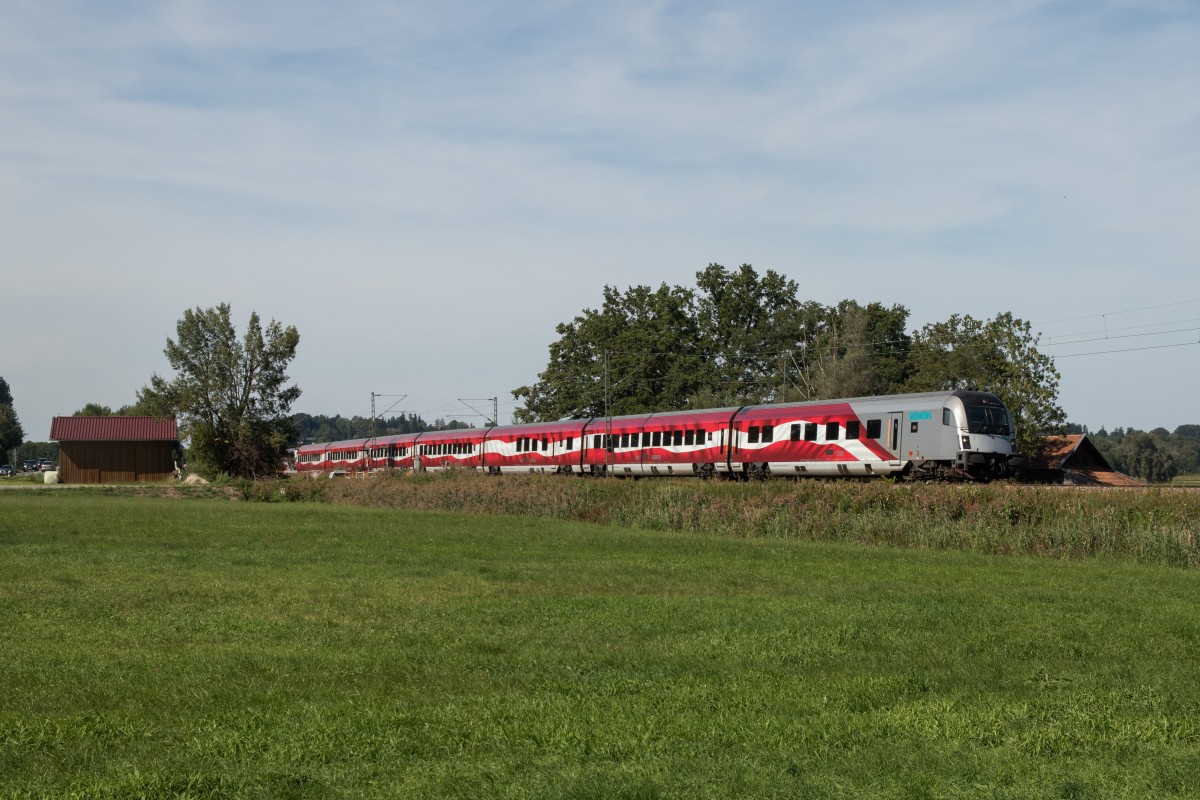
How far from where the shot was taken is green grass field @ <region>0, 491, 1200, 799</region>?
776 cm

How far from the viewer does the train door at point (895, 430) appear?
132 ft

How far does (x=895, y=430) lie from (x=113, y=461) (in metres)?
57.5

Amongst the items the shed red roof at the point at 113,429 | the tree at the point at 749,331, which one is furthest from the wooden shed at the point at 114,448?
the tree at the point at 749,331

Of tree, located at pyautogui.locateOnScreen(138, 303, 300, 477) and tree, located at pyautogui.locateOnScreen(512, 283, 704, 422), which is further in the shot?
tree, located at pyautogui.locateOnScreen(512, 283, 704, 422)

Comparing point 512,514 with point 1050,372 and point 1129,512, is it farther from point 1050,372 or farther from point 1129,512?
point 1050,372

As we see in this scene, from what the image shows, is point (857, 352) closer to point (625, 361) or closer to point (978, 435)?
point (625, 361)

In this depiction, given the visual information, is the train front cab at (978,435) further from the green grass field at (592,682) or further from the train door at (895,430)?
the green grass field at (592,682)

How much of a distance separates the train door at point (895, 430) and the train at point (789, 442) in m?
0.03

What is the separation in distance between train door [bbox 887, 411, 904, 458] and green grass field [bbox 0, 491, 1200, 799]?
19.9 meters

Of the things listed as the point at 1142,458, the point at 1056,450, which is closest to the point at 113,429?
the point at 1056,450

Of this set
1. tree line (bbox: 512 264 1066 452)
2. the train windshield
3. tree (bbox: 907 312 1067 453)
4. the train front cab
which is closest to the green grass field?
the train front cab

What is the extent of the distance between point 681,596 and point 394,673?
255 inches

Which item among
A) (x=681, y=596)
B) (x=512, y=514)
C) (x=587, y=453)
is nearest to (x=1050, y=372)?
(x=587, y=453)

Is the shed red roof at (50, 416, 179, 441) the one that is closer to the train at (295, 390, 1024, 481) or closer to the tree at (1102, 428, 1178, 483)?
the train at (295, 390, 1024, 481)
